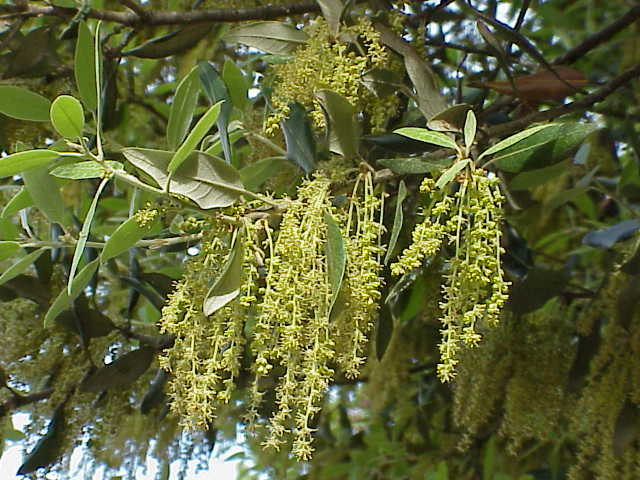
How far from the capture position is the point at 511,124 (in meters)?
1.34

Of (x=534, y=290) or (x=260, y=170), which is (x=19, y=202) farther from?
(x=534, y=290)

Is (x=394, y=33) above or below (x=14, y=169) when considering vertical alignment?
above

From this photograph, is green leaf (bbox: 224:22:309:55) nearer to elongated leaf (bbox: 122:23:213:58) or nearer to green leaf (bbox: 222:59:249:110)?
green leaf (bbox: 222:59:249:110)

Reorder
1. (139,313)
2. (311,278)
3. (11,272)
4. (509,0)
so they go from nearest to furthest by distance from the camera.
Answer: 1. (311,278)
2. (11,272)
3. (139,313)
4. (509,0)

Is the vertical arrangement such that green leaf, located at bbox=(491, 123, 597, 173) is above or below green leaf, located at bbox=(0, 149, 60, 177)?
above

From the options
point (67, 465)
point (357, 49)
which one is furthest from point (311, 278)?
point (67, 465)

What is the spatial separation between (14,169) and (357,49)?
57 centimetres

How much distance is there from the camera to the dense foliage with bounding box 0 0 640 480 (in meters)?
0.99

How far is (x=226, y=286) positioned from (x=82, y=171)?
0.73 ft

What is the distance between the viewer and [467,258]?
0.97 metres

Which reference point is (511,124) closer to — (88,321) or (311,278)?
(311,278)

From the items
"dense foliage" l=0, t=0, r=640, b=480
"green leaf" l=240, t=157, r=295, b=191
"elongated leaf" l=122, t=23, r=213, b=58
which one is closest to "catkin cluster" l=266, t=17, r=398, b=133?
"dense foliage" l=0, t=0, r=640, b=480

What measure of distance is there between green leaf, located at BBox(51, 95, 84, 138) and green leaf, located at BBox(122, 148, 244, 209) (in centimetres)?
7

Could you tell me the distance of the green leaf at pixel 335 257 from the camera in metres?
0.96
